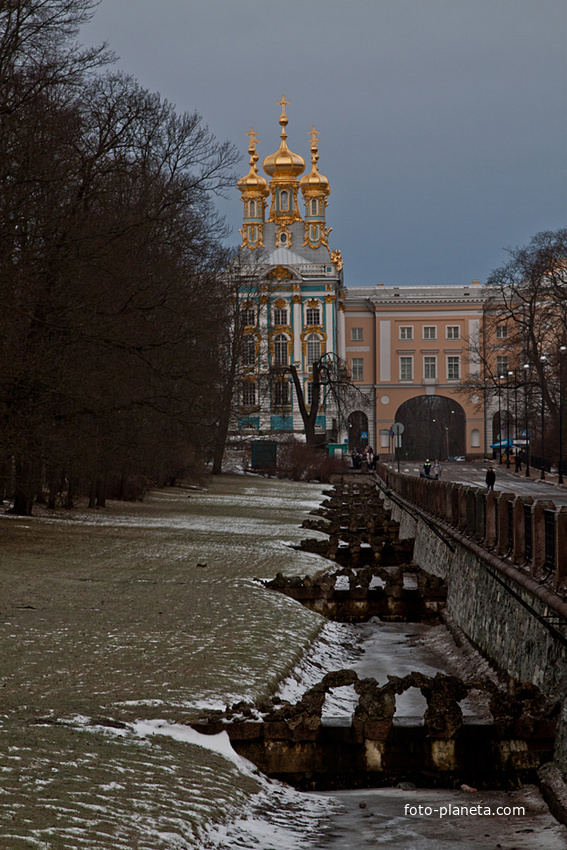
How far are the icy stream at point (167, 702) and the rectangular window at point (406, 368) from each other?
88.5 m

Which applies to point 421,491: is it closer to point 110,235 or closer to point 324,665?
point 110,235

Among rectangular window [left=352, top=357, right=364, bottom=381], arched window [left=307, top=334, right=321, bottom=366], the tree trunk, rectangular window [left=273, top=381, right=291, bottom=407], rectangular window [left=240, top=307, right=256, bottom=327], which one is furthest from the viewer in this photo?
rectangular window [left=352, top=357, right=364, bottom=381]

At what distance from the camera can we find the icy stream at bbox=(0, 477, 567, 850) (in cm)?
677

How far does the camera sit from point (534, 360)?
61.9 m

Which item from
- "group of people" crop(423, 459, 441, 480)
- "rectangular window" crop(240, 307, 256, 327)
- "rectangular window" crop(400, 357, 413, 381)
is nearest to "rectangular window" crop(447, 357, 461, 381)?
"rectangular window" crop(400, 357, 413, 381)

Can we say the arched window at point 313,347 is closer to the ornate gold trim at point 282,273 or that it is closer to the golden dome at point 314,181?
the ornate gold trim at point 282,273

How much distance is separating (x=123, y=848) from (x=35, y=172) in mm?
13595

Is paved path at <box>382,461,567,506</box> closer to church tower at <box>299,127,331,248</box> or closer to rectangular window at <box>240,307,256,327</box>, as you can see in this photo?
rectangular window at <box>240,307,256,327</box>

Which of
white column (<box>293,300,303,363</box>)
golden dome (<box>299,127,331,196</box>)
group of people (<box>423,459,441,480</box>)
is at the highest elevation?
golden dome (<box>299,127,331,196</box>)

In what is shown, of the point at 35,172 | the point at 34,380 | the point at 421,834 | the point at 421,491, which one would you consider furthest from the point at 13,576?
the point at 421,491

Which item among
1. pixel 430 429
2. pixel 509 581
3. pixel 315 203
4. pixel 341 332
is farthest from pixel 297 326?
pixel 509 581

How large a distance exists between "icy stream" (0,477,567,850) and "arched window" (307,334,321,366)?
250ft

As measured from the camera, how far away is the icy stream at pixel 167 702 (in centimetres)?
677

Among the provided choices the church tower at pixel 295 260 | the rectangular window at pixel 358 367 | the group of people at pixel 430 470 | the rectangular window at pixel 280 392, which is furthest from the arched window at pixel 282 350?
the group of people at pixel 430 470
